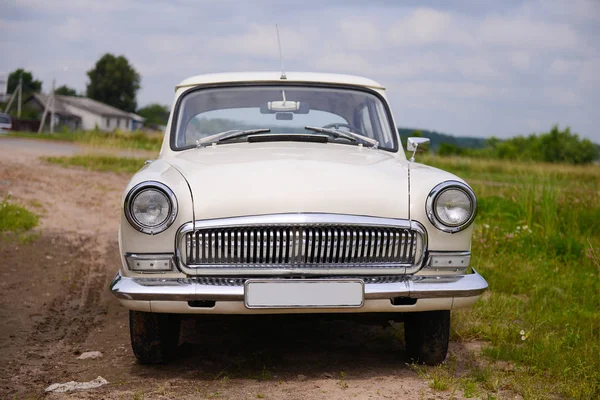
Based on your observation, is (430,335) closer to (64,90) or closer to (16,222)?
(16,222)

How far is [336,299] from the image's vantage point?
3.35 metres

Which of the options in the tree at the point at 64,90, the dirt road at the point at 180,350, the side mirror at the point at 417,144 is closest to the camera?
the dirt road at the point at 180,350

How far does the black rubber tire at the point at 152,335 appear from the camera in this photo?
3650mm

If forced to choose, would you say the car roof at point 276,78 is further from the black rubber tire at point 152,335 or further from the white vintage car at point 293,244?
the black rubber tire at point 152,335

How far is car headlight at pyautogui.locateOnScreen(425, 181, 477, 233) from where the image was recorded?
3506 millimetres

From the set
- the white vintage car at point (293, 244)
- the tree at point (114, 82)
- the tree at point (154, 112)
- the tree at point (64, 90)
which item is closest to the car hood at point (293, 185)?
the white vintage car at point (293, 244)

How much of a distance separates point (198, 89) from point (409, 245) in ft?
6.89

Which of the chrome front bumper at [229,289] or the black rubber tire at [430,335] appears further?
the black rubber tire at [430,335]

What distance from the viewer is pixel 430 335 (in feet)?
12.5

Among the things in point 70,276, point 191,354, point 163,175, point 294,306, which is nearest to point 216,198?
point 163,175

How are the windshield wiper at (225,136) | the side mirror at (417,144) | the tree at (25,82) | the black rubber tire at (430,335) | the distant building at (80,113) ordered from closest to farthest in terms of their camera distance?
1. the black rubber tire at (430,335)
2. the windshield wiper at (225,136)
3. the side mirror at (417,144)
4. the distant building at (80,113)
5. the tree at (25,82)

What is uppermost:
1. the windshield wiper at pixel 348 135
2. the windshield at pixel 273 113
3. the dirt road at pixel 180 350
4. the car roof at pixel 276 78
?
the car roof at pixel 276 78

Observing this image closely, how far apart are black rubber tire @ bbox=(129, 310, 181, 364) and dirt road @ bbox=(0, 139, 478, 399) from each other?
8 cm

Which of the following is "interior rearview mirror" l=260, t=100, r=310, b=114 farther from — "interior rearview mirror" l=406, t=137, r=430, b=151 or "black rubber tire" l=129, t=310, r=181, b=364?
"black rubber tire" l=129, t=310, r=181, b=364
